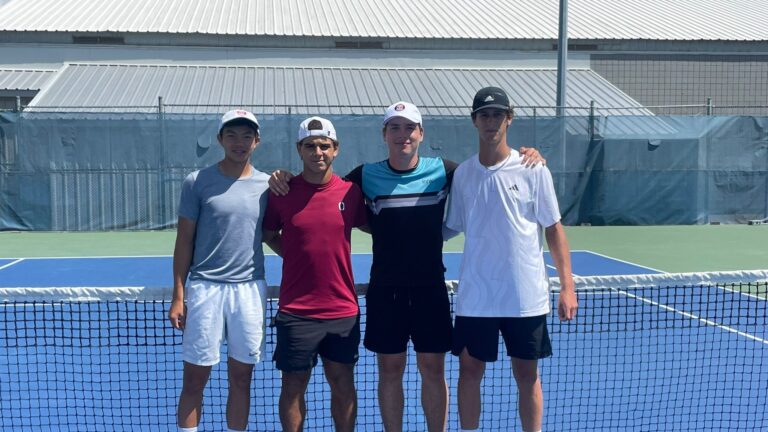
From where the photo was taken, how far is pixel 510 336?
3.65 meters

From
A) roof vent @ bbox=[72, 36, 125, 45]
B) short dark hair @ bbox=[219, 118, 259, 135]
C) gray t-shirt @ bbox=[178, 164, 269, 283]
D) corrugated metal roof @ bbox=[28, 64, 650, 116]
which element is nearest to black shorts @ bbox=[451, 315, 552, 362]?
gray t-shirt @ bbox=[178, 164, 269, 283]

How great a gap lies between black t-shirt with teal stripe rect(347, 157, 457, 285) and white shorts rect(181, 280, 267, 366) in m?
0.61

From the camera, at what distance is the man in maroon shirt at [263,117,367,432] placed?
350 cm

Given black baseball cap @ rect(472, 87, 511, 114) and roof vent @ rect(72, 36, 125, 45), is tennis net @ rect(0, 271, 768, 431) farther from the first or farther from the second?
roof vent @ rect(72, 36, 125, 45)

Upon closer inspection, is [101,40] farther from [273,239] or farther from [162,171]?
[273,239]

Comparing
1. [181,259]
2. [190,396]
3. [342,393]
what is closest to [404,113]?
[181,259]

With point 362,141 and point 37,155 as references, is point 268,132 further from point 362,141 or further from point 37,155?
point 37,155

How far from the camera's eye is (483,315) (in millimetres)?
3588

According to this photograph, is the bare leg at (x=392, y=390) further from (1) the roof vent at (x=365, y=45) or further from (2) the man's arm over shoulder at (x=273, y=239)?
(1) the roof vent at (x=365, y=45)

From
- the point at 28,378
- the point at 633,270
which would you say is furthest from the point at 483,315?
the point at 633,270

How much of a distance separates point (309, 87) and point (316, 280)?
58.9 feet

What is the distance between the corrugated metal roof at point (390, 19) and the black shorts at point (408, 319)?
19862mm

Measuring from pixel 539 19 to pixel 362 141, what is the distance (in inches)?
469

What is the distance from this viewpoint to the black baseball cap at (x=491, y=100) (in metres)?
3.54
